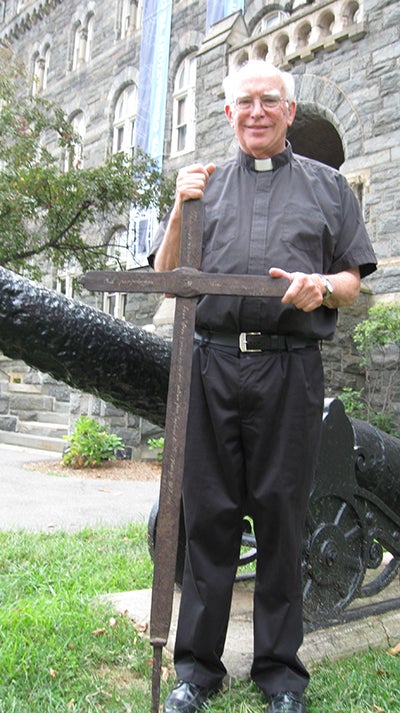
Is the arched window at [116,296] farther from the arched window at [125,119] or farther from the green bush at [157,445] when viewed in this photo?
the green bush at [157,445]

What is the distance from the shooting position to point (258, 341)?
2.15m

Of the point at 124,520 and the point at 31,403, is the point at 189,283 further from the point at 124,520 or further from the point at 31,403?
the point at 31,403

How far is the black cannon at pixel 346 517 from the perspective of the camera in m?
2.63

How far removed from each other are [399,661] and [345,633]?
0.77ft

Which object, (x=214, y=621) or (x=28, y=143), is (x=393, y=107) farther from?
(x=214, y=621)

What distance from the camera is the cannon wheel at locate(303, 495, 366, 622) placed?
103 inches

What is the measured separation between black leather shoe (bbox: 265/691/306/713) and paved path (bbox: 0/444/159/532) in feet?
10.2

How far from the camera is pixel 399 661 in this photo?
2.57 meters

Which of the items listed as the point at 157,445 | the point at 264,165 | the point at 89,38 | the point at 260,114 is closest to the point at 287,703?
the point at 264,165

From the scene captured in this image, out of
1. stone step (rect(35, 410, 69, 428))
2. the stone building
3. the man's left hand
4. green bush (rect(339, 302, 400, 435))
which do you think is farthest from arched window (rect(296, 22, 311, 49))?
the man's left hand

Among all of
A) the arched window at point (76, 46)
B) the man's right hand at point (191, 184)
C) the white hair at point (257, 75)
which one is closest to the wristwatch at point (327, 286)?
the man's right hand at point (191, 184)

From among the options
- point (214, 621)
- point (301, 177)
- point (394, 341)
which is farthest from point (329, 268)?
point (394, 341)

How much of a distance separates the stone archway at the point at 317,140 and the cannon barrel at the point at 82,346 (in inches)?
409

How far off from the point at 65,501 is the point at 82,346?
4.53 metres
